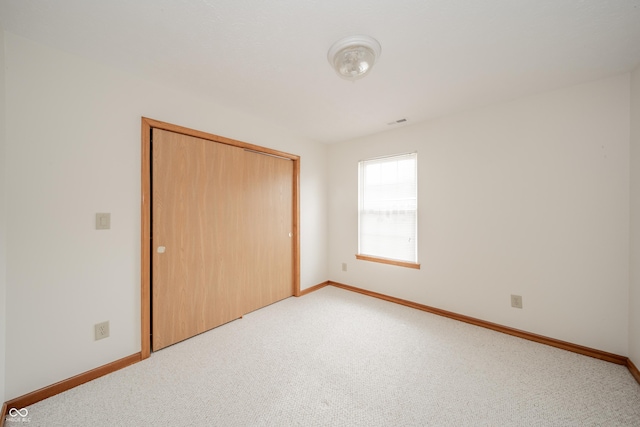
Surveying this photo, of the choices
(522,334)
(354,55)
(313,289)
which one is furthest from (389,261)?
(354,55)

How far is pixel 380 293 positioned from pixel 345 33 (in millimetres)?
2945

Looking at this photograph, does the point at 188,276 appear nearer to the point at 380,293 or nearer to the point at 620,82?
the point at 380,293

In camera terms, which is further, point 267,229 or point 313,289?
point 313,289

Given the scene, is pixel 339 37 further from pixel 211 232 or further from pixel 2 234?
pixel 2 234

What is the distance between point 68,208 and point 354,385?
7.54 feet

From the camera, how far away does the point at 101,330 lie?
1805 millimetres

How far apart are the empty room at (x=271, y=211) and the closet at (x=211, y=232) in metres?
0.02

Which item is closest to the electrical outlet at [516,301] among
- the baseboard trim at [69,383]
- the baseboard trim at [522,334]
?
the baseboard trim at [522,334]

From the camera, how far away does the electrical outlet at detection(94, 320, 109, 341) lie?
5.87 ft

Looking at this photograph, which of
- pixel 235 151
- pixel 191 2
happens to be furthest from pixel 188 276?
pixel 191 2

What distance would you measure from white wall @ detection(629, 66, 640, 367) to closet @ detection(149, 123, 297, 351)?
10.3ft

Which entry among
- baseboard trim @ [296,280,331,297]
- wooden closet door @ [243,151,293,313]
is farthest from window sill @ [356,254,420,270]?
wooden closet door @ [243,151,293,313]

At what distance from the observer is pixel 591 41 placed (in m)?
1.53

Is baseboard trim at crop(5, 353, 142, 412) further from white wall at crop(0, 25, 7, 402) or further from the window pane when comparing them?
the window pane
